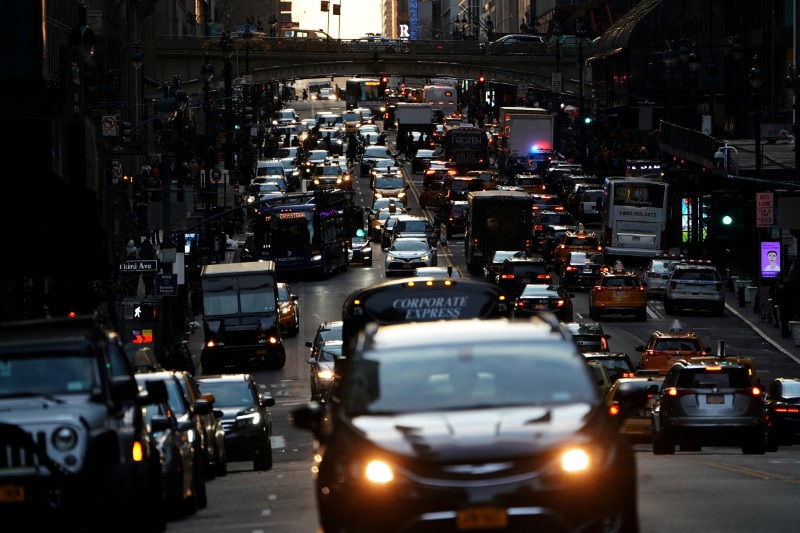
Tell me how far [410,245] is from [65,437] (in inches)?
2049

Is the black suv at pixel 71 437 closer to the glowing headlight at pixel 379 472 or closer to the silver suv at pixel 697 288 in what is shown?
the glowing headlight at pixel 379 472

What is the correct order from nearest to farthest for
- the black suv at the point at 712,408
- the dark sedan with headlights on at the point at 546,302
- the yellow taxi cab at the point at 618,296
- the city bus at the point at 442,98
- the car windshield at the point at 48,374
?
the car windshield at the point at 48,374, the black suv at the point at 712,408, the dark sedan with headlights on at the point at 546,302, the yellow taxi cab at the point at 618,296, the city bus at the point at 442,98

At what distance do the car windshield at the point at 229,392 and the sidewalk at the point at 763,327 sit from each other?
70.7 ft

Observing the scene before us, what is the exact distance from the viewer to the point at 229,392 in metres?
26.9

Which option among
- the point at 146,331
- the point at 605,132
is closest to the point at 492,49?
the point at 605,132

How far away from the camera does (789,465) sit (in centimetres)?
2258

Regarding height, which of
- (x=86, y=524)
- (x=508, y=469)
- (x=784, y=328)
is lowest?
(x=784, y=328)

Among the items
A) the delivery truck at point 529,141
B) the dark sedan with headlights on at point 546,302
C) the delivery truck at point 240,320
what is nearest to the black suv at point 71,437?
the delivery truck at point 240,320

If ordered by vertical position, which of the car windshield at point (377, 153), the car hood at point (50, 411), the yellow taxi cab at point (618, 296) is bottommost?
the yellow taxi cab at point (618, 296)

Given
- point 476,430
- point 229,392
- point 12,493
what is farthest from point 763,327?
point 476,430

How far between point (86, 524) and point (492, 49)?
118830mm

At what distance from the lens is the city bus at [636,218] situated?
67562 mm

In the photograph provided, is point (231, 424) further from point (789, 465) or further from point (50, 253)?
point (789, 465)

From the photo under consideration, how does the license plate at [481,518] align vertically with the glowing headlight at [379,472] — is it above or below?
below
